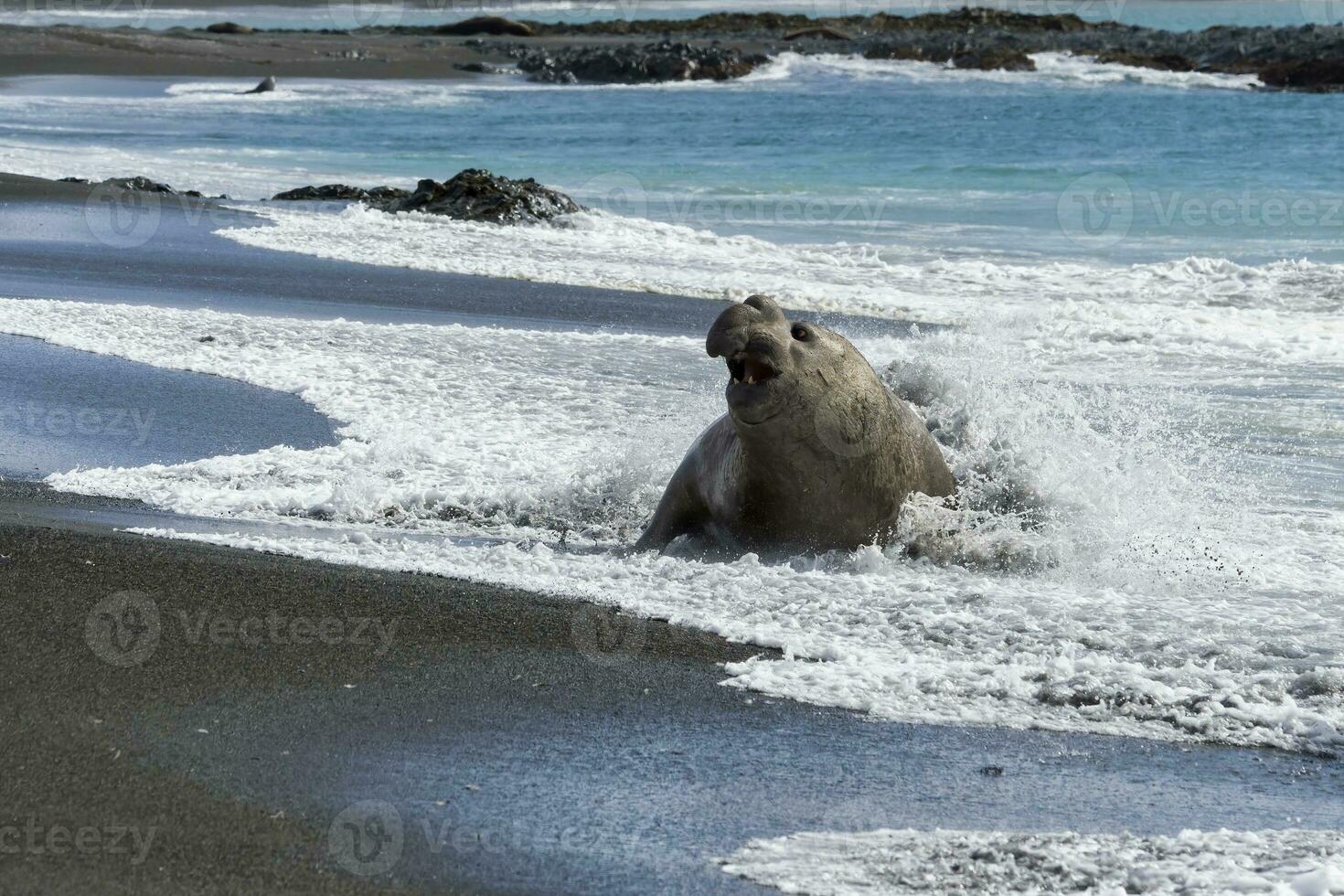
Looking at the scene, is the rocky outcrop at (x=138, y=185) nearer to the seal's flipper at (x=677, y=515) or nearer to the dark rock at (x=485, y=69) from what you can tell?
the seal's flipper at (x=677, y=515)

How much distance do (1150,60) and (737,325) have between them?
57387mm

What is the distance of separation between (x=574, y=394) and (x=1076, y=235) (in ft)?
42.6

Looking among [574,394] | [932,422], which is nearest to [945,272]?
[574,394]

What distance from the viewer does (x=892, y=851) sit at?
386 centimetres

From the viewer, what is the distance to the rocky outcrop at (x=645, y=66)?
58531 millimetres

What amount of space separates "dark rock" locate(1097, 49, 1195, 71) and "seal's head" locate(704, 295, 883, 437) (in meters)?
55.0

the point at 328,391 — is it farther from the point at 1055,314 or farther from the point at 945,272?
the point at 945,272

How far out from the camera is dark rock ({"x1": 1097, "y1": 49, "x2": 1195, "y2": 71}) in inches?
2269

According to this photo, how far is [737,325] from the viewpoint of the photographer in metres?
5.85

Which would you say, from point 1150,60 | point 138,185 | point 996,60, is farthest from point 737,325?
point 1150,60

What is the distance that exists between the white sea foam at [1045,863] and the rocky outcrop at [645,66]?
183 feet

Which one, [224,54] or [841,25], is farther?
[841,25]

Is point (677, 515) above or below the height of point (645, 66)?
below

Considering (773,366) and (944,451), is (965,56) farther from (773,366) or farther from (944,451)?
(773,366)
